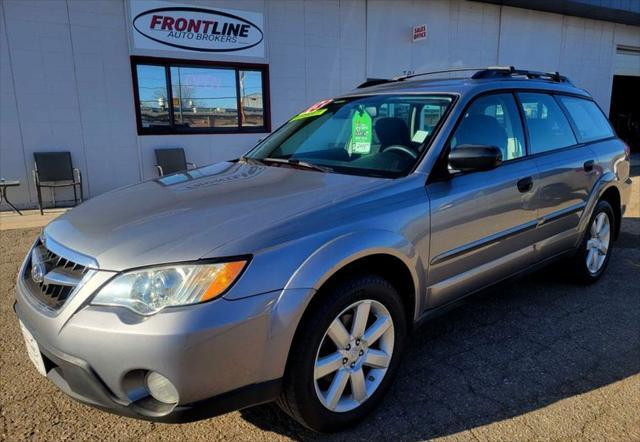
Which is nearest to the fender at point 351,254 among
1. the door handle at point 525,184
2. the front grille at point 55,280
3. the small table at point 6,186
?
the front grille at point 55,280

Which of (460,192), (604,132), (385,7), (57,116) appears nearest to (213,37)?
(57,116)

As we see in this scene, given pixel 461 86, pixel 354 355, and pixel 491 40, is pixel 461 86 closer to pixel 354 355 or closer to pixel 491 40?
pixel 354 355

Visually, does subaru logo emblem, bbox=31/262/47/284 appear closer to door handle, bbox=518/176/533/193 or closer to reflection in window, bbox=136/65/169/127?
door handle, bbox=518/176/533/193

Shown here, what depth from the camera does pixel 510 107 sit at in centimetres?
337

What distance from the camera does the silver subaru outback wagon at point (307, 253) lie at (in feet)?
6.08

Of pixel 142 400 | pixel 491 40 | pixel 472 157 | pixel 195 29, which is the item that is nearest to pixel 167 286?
pixel 142 400

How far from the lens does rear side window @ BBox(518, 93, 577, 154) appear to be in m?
3.48

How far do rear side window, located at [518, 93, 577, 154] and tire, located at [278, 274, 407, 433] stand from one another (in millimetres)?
1810

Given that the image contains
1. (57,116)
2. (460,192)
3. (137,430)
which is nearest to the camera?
(137,430)

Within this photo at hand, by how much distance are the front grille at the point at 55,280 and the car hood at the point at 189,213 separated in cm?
8

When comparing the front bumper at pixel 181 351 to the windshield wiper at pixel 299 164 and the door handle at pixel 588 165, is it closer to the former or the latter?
the windshield wiper at pixel 299 164

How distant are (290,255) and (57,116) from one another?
755 cm

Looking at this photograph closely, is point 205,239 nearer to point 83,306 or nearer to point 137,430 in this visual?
point 83,306

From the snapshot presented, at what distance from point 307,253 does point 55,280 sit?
1084mm
